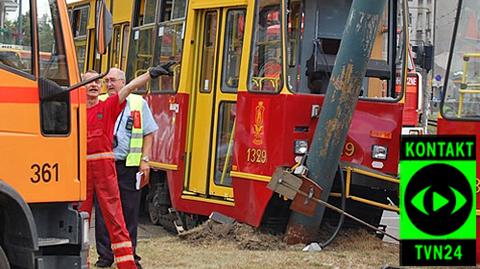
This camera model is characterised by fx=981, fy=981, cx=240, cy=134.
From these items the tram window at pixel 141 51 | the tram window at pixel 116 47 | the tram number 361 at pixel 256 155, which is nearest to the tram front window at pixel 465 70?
the tram number 361 at pixel 256 155

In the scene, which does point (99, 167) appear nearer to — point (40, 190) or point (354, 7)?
point (40, 190)

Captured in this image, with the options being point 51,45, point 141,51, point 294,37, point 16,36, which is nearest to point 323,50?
point 294,37

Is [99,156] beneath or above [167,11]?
beneath

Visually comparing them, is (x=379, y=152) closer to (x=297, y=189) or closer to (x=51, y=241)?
(x=297, y=189)

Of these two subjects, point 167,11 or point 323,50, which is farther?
point 167,11

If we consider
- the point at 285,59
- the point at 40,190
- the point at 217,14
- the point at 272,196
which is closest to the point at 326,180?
the point at 272,196

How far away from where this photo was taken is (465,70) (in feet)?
27.6

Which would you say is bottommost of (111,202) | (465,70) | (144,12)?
(111,202)

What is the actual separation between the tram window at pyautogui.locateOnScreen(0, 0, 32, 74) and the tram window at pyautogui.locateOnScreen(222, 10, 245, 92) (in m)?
4.44

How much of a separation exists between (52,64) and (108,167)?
5.45 feet

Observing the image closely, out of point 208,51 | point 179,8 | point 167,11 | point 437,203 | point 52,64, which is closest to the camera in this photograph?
point 437,203

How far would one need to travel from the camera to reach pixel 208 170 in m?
10.6

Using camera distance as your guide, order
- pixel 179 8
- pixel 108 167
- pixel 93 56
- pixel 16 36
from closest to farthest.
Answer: pixel 16 36, pixel 108 167, pixel 179 8, pixel 93 56

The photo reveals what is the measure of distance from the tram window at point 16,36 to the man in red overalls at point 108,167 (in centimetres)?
161
